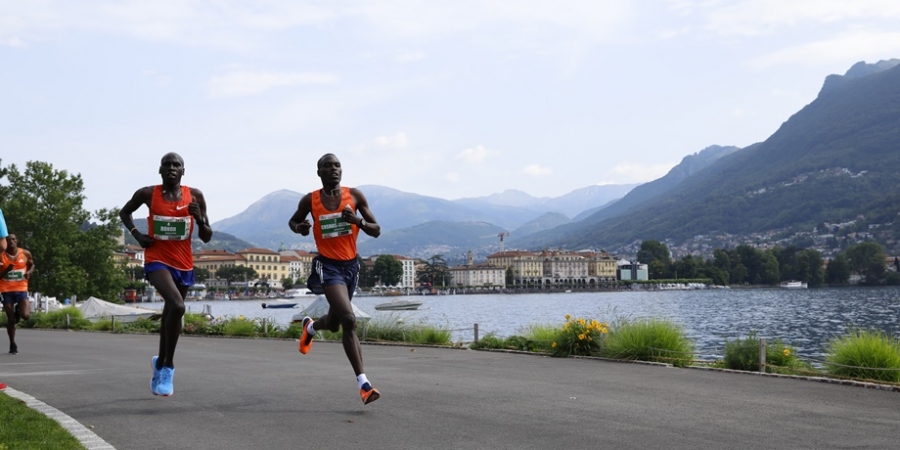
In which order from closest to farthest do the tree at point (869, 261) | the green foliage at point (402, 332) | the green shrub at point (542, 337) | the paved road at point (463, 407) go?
the paved road at point (463, 407) → the green shrub at point (542, 337) → the green foliage at point (402, 332) → the tree at point (869, 261)

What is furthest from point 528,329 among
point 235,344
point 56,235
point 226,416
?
point 56,235

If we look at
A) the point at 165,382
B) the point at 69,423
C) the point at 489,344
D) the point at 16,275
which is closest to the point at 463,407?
the point at 165,382

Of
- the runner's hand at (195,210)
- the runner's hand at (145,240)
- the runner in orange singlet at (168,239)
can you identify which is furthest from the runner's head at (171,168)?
the runner's hand at (145,240)

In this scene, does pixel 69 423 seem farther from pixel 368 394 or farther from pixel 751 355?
pixel 751 355

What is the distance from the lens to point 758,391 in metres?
9.88

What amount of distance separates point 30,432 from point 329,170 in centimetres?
349

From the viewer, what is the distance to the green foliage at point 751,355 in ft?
41.8

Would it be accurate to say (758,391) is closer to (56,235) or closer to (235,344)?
(235,344)

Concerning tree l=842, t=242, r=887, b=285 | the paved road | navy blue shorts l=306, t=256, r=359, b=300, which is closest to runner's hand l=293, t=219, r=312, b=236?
navy blue shorts l=306, t=256, r=359, b=300

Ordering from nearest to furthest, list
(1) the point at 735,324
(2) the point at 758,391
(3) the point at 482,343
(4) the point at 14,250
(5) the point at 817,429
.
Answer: (5) the point at 817,429 → (2) the point at 758,391 → (4) the point at 14,250 → (3) the point at 482,343 → (1) the point at 735,324

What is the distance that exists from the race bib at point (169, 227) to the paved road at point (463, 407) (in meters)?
1.60

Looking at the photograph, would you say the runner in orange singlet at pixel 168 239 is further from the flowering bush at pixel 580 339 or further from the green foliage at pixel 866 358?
the flowering bush at pixel 580 339

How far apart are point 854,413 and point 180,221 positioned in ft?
21.2

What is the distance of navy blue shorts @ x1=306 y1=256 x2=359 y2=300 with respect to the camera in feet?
27.9
